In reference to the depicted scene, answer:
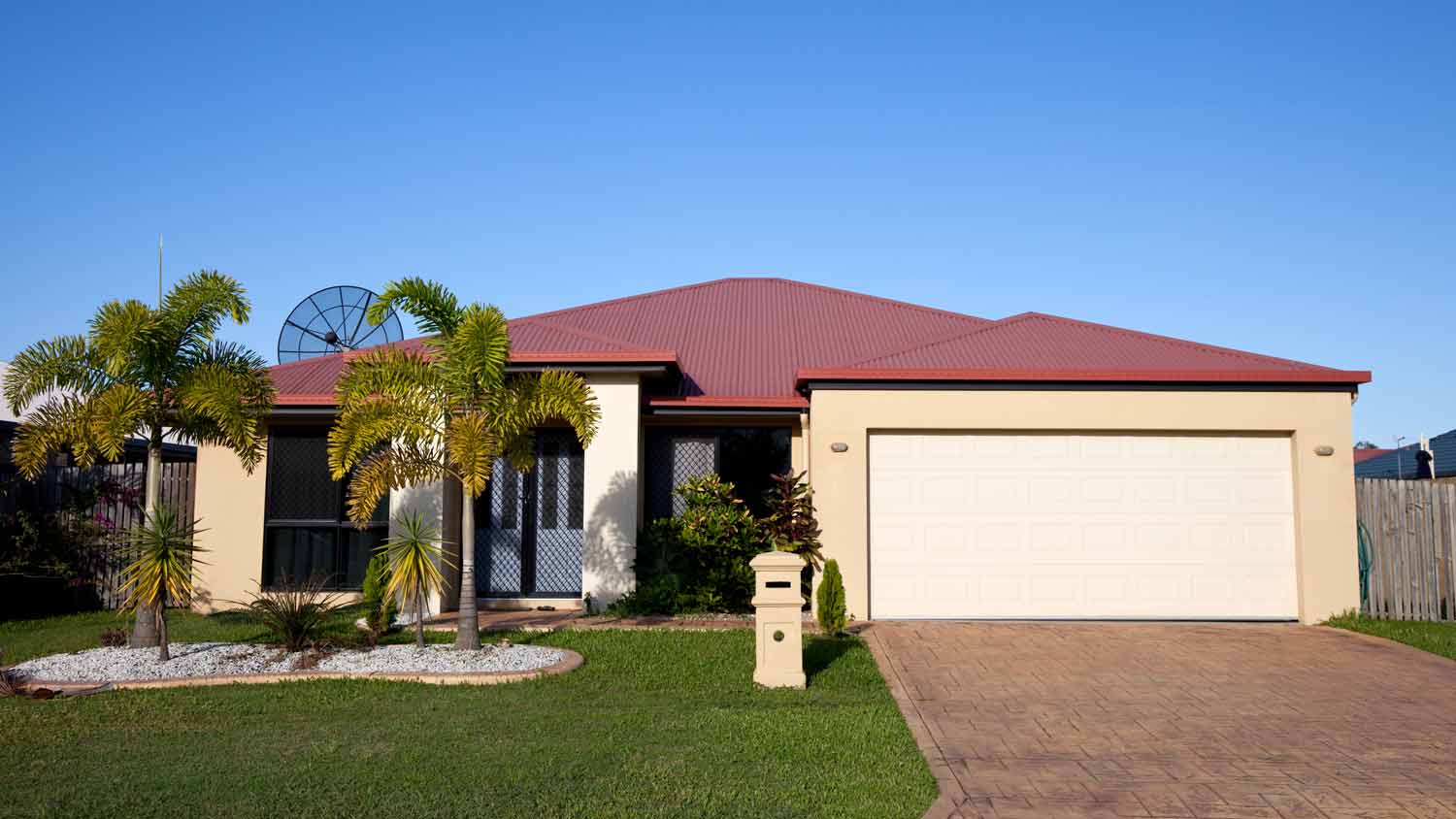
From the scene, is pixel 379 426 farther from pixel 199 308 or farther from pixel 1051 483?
pixel 1051 483

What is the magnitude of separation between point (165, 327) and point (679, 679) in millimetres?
6482

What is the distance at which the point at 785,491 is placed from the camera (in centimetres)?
1287

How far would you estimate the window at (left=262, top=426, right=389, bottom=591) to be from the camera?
14.5 m

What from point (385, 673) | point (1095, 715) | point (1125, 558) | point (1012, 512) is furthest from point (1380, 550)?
point (385, 673)

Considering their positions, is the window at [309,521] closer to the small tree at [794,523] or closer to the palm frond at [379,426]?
the palm frond at [379,426]

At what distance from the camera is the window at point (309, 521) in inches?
570

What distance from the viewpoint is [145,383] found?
10.4m

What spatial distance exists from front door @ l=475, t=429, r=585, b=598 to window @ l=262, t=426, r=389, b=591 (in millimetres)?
1681

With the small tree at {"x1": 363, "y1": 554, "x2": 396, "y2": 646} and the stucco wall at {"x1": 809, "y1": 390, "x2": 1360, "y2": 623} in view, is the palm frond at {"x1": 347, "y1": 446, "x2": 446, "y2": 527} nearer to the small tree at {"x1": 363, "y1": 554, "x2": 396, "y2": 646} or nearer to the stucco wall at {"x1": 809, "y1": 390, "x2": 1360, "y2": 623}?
the small tree at {"x1": 363, "y1": 554, "x2": 396, "y2": 646}

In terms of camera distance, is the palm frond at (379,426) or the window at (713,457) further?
the window at (713,457)

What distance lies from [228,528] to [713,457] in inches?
289

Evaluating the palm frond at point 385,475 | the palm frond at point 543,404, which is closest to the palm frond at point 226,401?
the palm frond at point 385,475

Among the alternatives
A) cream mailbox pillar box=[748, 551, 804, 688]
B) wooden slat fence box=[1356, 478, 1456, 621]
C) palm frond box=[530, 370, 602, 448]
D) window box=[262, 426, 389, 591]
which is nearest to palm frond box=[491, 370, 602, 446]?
palm frond box=[530, 370, 602, 448]

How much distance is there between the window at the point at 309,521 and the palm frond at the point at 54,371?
14.3 feet
